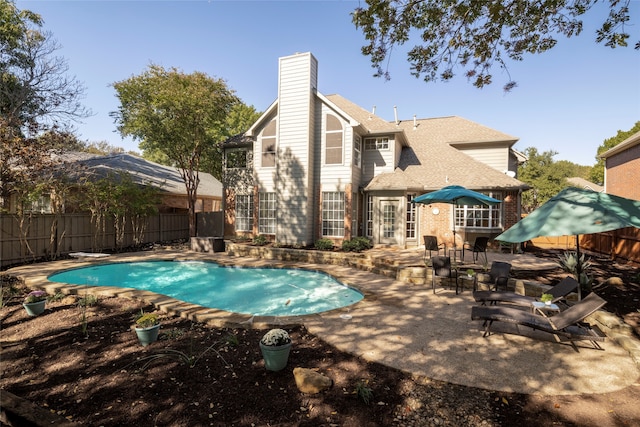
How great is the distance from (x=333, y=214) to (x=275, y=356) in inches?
461

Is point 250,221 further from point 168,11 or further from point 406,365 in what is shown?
point 406,365

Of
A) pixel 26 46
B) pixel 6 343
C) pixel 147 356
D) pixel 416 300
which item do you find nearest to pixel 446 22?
pixel 416 300

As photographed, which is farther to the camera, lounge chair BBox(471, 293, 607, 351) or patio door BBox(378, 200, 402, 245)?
patio door BBox(378, 200, 402, 245)

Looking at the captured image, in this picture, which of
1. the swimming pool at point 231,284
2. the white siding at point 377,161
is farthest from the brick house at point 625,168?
the swimming pool at point 231,284

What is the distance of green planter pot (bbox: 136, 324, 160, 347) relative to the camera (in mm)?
4738

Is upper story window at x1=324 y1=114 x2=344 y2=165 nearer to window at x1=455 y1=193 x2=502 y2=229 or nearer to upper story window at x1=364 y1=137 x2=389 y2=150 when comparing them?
upper story window at x1=364 y1=137 x2=389 y2=150

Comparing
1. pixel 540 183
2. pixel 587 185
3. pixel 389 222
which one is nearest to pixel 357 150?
pixel 389 222

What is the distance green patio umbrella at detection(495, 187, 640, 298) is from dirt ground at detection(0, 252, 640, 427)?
7.33 ft

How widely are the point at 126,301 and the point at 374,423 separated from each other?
6831mm

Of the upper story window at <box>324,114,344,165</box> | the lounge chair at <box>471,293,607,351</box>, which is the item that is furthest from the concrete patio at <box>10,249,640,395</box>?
the upper story window at <box>324,114,344,165</box>

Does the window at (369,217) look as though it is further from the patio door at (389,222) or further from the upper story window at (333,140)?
the upper story window at (333,140)

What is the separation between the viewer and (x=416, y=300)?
25.1ft

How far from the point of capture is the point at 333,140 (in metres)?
15.5

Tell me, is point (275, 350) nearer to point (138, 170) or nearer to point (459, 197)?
point (459, 197)
